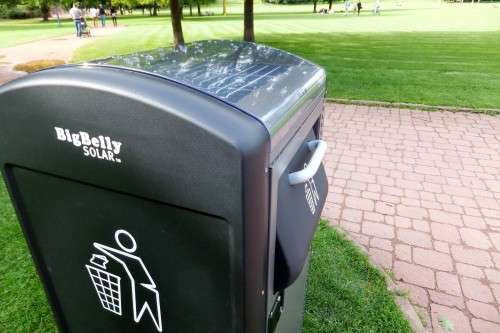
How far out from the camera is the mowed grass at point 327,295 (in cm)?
252

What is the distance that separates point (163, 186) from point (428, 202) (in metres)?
3.77

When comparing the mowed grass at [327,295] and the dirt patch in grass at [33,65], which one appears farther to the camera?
the dirt patch in grass at [33,65]

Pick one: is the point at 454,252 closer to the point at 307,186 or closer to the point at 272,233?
the point at 307,186

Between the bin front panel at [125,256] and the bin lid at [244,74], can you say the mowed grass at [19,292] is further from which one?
the bin lid at [244,74]

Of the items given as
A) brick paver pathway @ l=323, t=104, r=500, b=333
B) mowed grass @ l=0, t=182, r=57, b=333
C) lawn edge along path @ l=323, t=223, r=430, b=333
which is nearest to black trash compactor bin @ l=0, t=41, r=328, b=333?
mowed grass @ l=0, t=182, r=57, b=333

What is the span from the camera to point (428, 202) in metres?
4.07

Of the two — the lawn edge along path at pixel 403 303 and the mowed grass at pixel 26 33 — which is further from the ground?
the mowed grass at pixel 26 33

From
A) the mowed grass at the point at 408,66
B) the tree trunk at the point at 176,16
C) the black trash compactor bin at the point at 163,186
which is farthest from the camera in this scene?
the tree trunk at the point at 176,16

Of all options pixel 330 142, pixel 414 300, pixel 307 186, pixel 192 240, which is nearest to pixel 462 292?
pixel 414 300

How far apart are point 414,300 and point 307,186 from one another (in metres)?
1.88

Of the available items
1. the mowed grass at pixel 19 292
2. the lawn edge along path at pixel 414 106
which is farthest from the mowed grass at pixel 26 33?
the mowed grass at pixel 19 292

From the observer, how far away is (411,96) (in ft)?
25.0

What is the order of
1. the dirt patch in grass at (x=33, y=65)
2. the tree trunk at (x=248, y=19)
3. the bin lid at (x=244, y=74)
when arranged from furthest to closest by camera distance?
the tree trunk at (x=248, y=19)
the dirt patch in grass at (x=33, y=65)
the bin lid at (x=244, y=74)

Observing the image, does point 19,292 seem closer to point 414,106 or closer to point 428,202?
point 428,202
